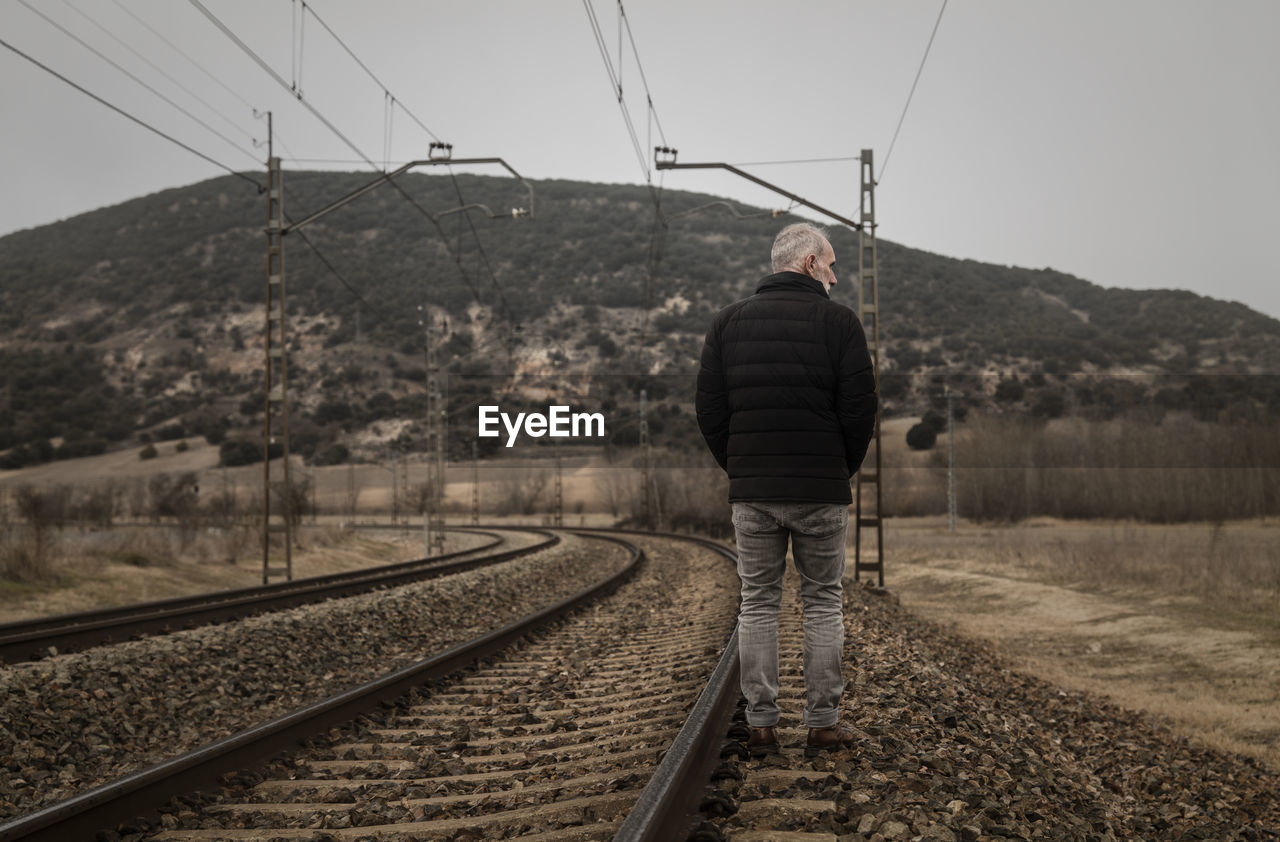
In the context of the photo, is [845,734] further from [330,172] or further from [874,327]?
[330,172]

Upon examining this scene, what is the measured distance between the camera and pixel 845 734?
16.7 ft

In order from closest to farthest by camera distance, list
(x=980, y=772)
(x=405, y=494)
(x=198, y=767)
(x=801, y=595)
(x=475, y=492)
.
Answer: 1. (x=801, y=595)
2. (x=980, y=772)
3. (x=198, y=767)
4. (x=405, y=494)
5. (x=475, y=492)

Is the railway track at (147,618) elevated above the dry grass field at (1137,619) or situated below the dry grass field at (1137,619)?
above

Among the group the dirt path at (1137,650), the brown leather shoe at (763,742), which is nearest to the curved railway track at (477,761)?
the brown leather shoe at (763,742)

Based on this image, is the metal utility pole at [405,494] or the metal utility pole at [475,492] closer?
the metal utility pole at [405,494]

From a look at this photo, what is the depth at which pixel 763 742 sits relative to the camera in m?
5.10

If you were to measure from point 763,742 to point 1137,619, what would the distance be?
53.4 feet

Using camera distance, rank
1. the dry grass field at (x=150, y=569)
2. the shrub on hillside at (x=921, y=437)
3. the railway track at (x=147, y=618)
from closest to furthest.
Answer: the railway track at (x=147, y=618) < the dry grass field at (x=150, y=569) < the shrub on hillside at (x=921, y=437)

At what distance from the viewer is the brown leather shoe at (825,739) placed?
16.5 feet

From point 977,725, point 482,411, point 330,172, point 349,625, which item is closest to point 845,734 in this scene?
point 977,725

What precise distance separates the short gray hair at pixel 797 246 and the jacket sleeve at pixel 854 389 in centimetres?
42

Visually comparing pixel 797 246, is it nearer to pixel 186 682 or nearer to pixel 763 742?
pixel 763 742

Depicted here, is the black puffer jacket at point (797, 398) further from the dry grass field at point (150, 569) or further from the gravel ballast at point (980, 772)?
the dry grass field at point (150, 569)

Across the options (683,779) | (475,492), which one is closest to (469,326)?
(475,492)
